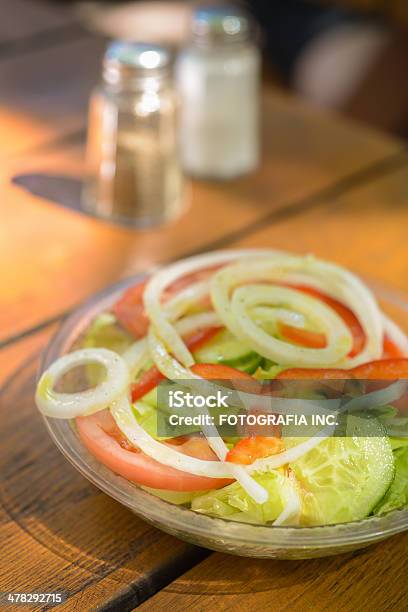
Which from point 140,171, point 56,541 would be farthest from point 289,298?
point 140,171

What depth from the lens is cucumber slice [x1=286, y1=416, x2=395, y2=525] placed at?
0.75 m

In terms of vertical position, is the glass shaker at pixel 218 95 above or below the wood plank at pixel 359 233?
above

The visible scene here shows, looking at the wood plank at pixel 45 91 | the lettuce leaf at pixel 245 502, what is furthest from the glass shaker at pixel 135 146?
the lettuce leaf at pixel 245 502

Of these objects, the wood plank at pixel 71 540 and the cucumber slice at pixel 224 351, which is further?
the cucumber slice at pixel 224 351

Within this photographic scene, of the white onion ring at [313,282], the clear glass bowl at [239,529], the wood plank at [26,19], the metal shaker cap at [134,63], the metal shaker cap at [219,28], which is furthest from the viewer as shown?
the wood plank at [26,19]

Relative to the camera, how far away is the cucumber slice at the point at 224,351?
884 millimetres

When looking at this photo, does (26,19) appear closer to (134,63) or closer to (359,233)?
(134,63)

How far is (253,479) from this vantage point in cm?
75

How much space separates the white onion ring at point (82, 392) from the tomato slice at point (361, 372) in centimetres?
16

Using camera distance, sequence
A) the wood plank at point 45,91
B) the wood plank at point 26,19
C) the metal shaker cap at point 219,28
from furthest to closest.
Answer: the wood plank at point 26,19, the wood plank at point 45,91, the metal shaker cap at point 219,28

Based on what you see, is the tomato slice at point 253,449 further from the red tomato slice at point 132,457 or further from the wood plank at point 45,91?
the wood plank at point 45,91

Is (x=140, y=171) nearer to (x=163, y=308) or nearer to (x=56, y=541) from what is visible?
(x=163, y=308)

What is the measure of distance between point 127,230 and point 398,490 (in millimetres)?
747

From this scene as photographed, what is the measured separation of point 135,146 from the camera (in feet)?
4.66
